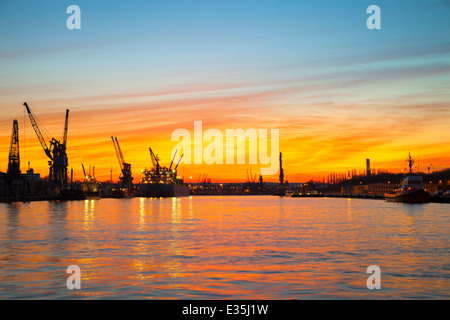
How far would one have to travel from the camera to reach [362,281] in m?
21.3

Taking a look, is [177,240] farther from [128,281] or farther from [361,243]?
[128,281]
